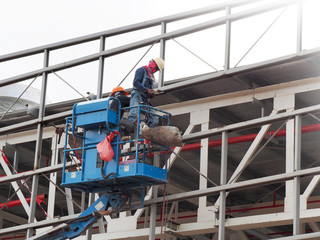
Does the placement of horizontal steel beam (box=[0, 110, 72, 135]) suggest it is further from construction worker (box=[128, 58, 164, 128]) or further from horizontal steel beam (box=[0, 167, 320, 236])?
construction worker (box=[128, 58, 164, 128])

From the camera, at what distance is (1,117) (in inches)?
869

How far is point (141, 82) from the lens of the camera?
17.5m

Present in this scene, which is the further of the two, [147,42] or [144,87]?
[147,42]

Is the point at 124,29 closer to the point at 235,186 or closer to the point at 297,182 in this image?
the point at 235,186

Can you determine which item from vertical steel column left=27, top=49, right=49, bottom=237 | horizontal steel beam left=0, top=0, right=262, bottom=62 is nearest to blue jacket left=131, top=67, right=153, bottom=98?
horizontal steel beam left=0, top=0, right=262, bottom=62

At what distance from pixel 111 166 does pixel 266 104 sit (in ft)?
14.2

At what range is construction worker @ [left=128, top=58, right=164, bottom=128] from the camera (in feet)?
56.7

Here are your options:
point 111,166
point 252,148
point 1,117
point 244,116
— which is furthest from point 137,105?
point 1,117

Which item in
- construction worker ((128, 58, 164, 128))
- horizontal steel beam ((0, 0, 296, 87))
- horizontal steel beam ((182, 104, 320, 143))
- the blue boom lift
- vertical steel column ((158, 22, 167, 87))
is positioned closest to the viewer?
horizontal steel beam ((182, 104, 320, 143))

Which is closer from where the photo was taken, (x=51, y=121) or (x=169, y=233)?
(x=169, y=233)

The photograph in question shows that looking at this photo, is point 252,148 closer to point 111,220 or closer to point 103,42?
point 111,220

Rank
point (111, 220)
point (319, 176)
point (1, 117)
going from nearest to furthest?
1. point (319, 176)
2. point (111, 220)
3. point (1, 117)

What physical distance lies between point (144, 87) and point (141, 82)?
7.4 inches

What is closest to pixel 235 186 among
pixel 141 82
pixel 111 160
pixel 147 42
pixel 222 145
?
pixel 222 145
